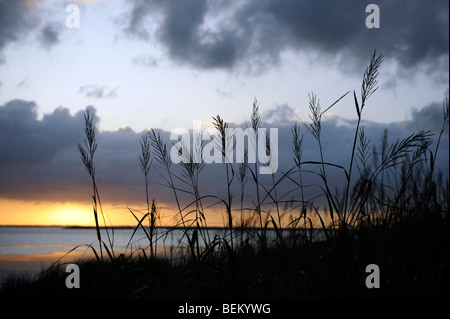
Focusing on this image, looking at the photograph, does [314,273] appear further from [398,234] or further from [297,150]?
[398,234]

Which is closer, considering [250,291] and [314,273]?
[250,291]

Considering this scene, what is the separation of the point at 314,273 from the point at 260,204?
616mm

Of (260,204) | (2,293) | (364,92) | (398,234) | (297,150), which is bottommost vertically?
(2,293)

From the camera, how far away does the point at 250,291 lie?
7.63 feet

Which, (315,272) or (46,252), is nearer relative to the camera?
(315,272)

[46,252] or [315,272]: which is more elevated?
[315,272]
